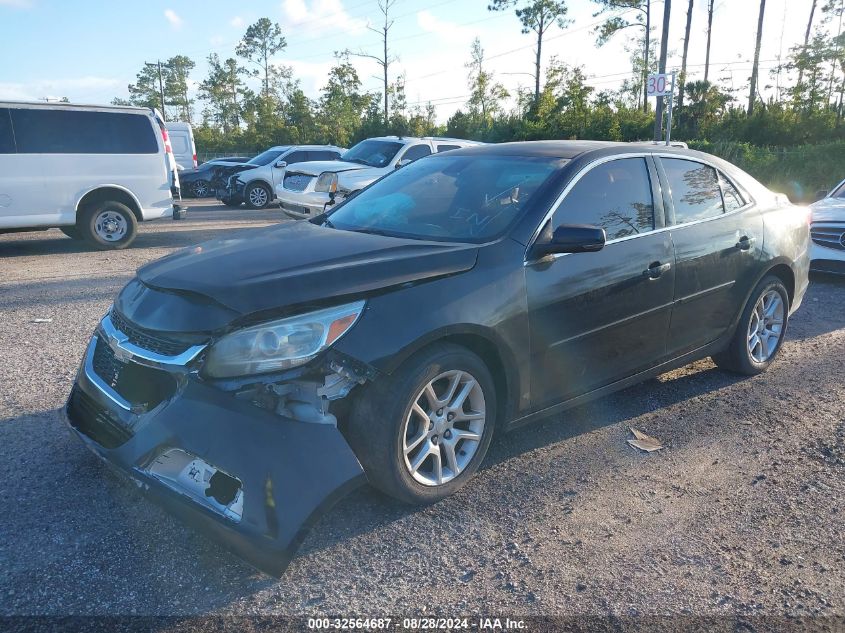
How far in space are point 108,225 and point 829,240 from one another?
10.1 meters

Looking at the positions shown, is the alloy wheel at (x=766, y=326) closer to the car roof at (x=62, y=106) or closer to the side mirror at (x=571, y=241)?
the side mirror at (x=571, y=241)

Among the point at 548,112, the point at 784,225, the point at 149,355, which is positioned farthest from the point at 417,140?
the point at 548,112

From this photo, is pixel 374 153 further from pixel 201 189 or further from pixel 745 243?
pixel 745 243

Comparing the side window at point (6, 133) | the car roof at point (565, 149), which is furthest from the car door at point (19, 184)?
the car roof at point (565, 149)

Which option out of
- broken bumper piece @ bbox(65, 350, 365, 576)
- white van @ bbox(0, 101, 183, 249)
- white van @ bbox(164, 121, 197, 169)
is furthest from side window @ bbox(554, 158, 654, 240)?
white van @ bbox(164, 121, 197, 169)

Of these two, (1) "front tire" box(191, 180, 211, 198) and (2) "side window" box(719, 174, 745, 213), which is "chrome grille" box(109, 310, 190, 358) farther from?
(1) "front tire" box(191, 180, 211, 198)

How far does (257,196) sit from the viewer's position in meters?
18.0

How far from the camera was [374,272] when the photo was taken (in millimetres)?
2998

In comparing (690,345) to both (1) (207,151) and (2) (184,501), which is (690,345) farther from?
(1) (207,151)

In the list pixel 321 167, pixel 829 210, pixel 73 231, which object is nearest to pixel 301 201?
pixel 321 167

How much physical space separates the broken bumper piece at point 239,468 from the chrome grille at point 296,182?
10902mm

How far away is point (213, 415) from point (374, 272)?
2.99 ft

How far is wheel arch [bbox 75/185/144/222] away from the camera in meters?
10.2

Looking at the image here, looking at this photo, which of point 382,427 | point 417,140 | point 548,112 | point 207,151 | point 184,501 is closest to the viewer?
point 184,501
